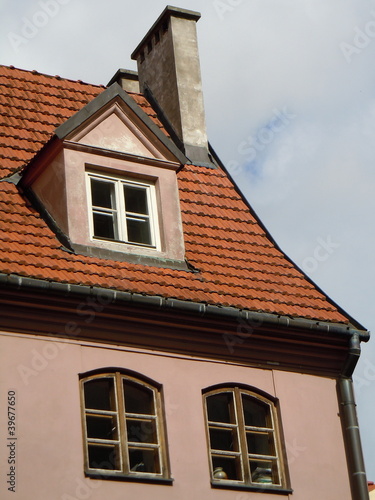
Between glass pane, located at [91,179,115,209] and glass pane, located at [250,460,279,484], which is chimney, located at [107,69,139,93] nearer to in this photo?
glass pane, located at [91,179,115,209]

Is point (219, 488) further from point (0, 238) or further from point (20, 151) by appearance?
point (20, 151)

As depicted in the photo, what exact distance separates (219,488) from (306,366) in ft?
7.04

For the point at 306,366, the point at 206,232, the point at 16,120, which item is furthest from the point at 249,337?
the point at 16,120

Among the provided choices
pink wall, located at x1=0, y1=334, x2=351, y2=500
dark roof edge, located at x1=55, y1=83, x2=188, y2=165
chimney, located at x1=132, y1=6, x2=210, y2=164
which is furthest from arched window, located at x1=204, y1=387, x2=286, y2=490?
chimney, located at x1=132, y1=6, x2=210, y2=164

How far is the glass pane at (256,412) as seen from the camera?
48.4ft

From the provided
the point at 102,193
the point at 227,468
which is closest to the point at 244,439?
the point at 227,468

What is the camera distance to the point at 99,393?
14.1m

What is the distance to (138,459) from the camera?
46.1 ft

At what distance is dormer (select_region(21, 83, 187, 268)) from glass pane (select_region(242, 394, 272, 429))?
1.82m

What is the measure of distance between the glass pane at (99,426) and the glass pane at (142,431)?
0.72 ft

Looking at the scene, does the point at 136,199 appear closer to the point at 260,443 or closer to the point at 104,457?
the point at 260,443

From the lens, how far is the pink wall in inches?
511

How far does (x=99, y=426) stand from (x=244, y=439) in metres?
1.62

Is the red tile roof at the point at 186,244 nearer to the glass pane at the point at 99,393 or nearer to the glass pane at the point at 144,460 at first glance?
the glass pane at the point at 99,393
